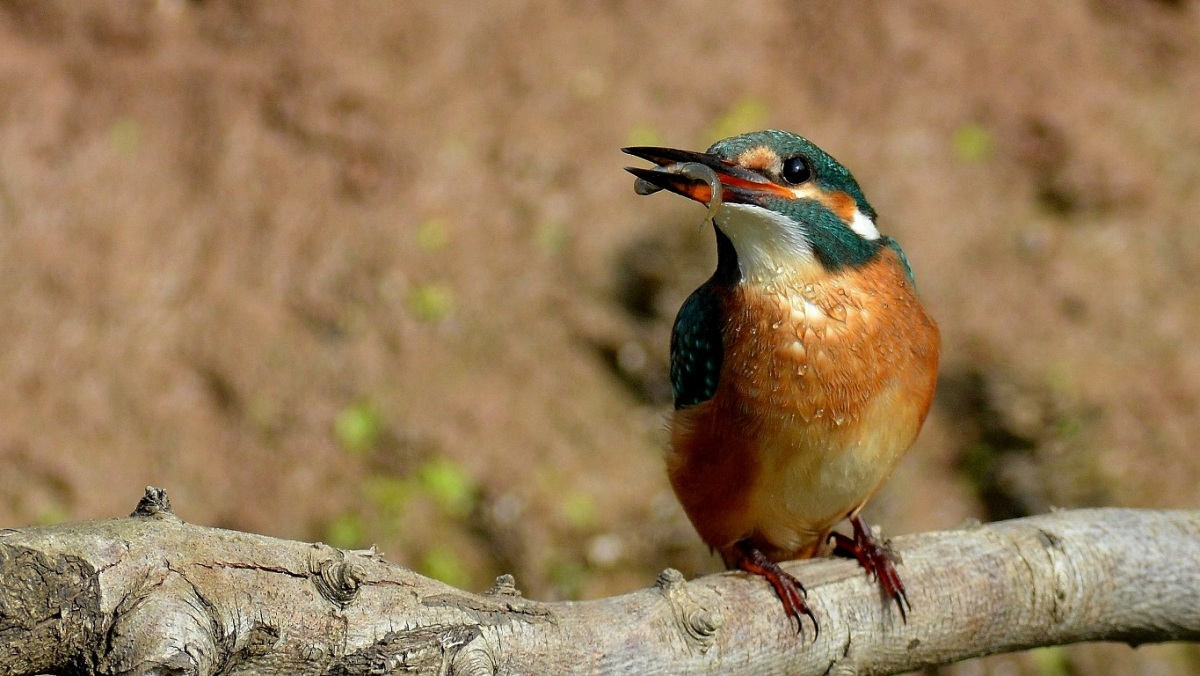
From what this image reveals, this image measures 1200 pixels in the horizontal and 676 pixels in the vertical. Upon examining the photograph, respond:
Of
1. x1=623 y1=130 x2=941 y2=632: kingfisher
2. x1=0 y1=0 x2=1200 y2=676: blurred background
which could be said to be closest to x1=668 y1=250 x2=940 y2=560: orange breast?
x1=623 y1=130 x2=941 y2=632: kingfisher

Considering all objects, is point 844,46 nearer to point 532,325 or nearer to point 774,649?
point 532,325

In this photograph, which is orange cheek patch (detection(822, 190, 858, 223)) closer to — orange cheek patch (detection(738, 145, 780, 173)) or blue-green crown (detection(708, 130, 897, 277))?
blue-green crown (detection(708, 130, 897, 277))

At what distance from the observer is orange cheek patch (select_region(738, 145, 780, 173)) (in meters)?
2.72

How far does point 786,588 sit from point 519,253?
3.68m

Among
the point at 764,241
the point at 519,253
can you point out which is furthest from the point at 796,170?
the point at 519,253

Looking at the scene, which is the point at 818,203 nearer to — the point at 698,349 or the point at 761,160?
the point at 761,160

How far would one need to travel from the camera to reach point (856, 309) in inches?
115

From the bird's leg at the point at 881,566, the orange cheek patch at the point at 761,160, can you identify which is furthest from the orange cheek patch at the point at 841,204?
the bird's leg at the point at 881,566

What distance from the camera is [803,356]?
113 inches

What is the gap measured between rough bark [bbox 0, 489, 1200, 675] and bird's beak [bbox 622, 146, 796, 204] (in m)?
0.83

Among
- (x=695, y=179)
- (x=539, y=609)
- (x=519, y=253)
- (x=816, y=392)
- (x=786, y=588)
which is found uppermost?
(x=519, y=253)

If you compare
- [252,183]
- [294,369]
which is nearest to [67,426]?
[294,369]

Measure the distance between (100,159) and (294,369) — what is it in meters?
1.72

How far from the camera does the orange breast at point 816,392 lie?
9.43ft
